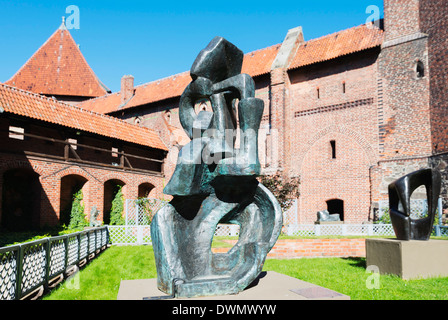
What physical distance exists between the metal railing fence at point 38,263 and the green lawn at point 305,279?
0.91ft

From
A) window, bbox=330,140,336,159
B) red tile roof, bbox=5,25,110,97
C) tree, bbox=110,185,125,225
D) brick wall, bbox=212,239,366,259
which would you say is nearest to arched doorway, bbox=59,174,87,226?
tree, bbox=110,185,125,225

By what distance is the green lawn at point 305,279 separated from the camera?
5.67m

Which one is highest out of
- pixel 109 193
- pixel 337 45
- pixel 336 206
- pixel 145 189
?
pixel 337 45

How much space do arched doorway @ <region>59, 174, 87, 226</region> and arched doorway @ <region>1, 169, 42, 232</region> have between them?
1.66 metres

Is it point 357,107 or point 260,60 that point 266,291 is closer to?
point 357,107

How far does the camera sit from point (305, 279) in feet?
22.6

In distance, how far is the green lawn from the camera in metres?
5.67

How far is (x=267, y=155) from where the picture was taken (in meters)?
20.4

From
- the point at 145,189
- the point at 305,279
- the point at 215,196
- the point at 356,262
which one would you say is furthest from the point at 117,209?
the point at 215,196

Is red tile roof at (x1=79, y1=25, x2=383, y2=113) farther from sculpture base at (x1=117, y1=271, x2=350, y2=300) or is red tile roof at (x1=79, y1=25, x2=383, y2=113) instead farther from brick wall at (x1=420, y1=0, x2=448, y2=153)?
sculpture base at (x1=117, y1=271, x2=350, y2=300)

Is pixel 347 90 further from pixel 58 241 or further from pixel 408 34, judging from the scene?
pixel 58 241

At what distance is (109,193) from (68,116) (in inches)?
230

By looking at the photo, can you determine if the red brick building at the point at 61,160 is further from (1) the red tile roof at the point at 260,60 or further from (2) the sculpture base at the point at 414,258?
(2) the sculpture base at the point at 414,258

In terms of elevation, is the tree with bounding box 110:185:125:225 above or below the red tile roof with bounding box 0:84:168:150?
below
